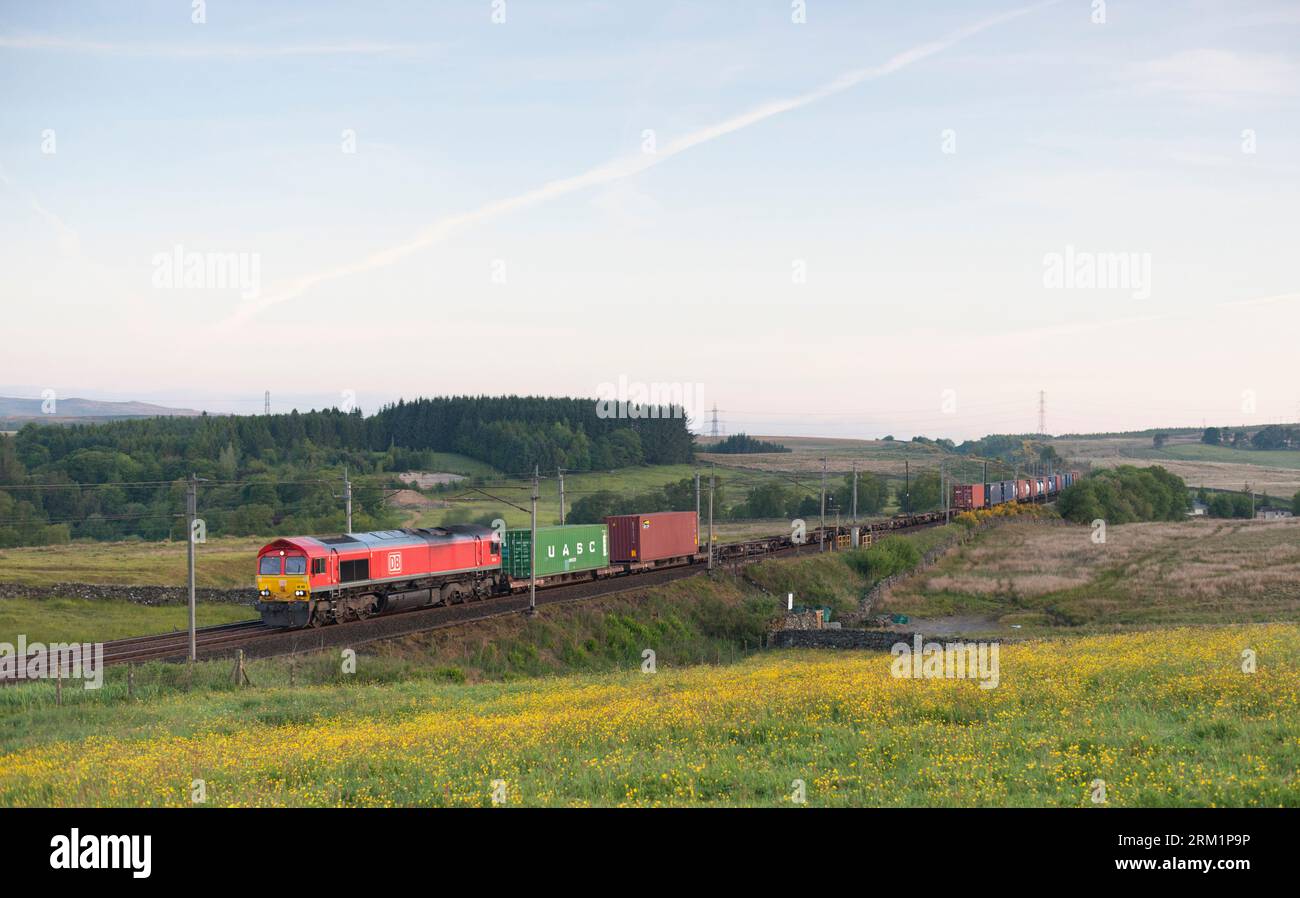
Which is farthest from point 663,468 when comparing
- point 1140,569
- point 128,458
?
point 1140,569

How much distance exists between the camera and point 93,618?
5038cm

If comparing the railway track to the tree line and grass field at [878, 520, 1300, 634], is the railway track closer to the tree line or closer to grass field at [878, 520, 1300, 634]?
the tree line

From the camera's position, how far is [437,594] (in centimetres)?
4838

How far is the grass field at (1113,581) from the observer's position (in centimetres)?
5953

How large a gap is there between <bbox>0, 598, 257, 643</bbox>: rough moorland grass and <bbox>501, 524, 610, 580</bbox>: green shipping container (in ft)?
46.3

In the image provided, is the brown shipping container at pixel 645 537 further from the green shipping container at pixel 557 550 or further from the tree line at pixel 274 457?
the tree line at pixel 274 457

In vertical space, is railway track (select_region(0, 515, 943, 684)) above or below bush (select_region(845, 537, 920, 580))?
above

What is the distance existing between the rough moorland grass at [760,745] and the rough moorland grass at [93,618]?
22.2 m

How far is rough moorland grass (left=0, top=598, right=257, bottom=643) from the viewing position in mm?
46094

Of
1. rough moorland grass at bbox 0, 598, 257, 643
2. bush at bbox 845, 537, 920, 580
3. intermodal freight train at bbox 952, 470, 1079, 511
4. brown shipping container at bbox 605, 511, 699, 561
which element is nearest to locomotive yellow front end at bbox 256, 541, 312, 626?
rough moorland grass at bbox 0, 598, 257, 643
